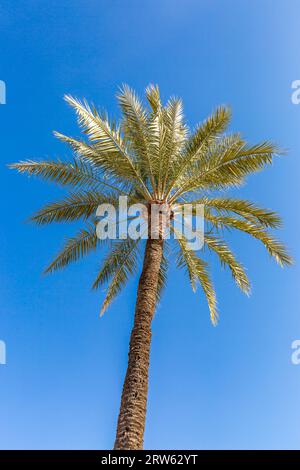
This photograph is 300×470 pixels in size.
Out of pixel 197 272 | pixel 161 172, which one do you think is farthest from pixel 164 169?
pixel 197 272

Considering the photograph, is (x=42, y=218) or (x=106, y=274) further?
(x=106, y=274)

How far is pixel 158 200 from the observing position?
11.3m

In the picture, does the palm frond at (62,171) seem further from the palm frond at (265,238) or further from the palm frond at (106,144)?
the palm frond at (265,238)

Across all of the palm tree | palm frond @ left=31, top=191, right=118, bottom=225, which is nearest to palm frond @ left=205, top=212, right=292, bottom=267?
the palm tree

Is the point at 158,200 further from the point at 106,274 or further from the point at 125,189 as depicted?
the point at 106,274

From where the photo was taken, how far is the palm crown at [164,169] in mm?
10969

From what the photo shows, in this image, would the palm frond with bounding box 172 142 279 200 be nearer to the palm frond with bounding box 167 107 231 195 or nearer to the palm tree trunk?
the palm frond with bounding box 167 107 231 195

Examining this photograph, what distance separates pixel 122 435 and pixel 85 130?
7.12m

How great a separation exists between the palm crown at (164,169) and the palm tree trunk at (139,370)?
2.28 metres

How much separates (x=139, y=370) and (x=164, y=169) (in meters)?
5.40

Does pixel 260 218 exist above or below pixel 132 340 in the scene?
above

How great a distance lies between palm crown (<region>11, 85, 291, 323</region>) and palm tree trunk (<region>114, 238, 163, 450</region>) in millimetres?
2276

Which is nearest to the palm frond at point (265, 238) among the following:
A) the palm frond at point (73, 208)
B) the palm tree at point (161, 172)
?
the palm tree at point (161, 172)
